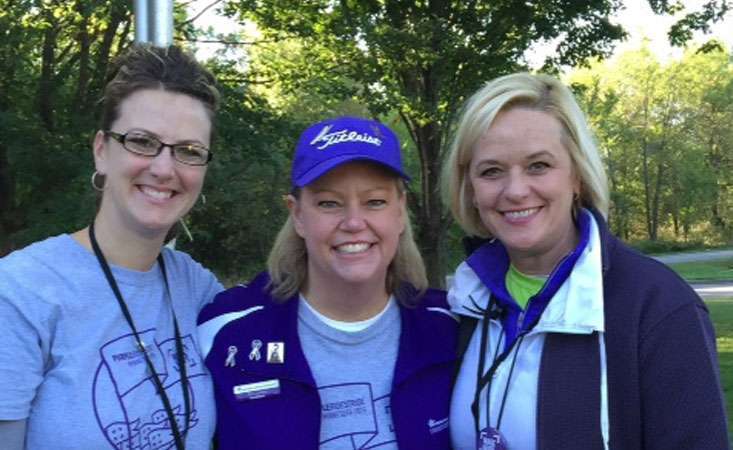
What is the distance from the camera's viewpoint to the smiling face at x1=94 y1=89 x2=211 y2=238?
2.71 meters

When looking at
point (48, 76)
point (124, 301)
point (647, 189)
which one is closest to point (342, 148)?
point (124, 301)

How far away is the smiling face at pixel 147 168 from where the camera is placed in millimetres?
2705

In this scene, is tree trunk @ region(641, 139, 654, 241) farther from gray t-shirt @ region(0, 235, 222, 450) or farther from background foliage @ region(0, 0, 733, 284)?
gray t-shirt @ region(0, 235, 222, 450)

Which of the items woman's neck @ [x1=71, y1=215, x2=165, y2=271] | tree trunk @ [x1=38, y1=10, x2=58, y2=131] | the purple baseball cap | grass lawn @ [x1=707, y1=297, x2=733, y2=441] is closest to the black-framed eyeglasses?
woman's neck @ [x1=71, y1=215, x2=165, y2=271]

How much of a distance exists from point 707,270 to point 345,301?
1487 inches

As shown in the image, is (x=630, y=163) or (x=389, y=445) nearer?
(x=389, y=445)

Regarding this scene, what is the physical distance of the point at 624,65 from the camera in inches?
2307

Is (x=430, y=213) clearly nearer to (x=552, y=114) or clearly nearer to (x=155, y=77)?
(x=552, y=114)

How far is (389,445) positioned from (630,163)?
61276 mm

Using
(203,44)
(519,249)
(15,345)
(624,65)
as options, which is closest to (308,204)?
(519,249)

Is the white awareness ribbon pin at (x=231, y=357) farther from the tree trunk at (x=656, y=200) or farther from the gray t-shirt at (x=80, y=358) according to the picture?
the tree trunk at (x=656, y=200)

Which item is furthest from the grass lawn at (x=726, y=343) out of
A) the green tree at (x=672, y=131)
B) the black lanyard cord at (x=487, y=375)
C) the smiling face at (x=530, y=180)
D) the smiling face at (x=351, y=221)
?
the green tree at (x=672, y=131)

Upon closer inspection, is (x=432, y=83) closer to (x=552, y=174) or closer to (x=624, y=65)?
(x=552, y=174)

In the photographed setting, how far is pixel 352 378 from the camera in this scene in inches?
115
